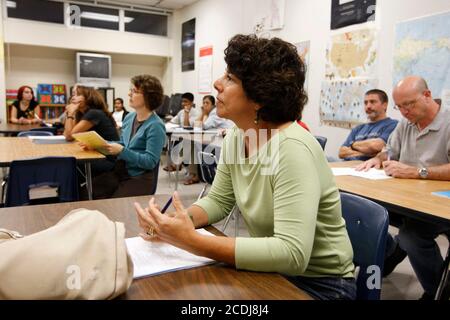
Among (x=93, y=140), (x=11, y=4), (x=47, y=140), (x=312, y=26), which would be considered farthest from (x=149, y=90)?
(x=11, y=4)

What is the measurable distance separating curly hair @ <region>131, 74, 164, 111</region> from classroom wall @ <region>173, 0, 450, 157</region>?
7.89ft

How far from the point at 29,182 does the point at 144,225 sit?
1525 mm

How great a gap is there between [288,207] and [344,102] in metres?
3.76

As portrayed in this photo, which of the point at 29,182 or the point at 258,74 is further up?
the point at 258,74

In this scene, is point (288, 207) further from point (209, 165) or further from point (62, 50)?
point (62, 50)

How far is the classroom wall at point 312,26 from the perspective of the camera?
12.6ft

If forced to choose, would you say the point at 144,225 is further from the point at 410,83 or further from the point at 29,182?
the point at 410,83

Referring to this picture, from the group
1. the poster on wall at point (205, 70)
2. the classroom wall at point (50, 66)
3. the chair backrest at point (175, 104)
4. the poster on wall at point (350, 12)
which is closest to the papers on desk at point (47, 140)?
the poster on wall at point (350, 12)

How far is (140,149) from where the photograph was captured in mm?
2859

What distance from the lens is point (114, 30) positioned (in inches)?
323

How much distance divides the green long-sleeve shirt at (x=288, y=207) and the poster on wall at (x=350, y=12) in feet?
11.4
